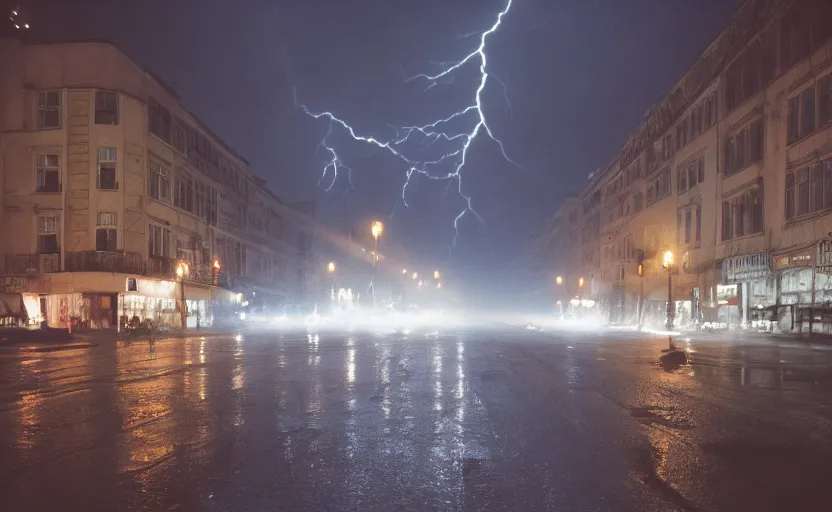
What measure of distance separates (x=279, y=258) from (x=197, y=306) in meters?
23.9

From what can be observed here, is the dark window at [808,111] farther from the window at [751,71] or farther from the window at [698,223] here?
the window at [698,223]

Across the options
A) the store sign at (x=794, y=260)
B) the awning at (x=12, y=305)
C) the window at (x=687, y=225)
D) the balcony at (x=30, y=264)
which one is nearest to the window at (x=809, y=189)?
the store sign at (x=794, y=260)

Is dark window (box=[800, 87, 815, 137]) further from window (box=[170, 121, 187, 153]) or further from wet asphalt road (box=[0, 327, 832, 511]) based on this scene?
window (box=[170, 121, 187, 153])

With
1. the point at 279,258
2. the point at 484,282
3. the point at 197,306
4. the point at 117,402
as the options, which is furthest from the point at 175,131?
the point at 484,282

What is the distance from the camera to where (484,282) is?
154 m

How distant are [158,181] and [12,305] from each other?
10406 mm

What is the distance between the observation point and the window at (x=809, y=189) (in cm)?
2412

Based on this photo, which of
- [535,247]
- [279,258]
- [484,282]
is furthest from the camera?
[484,282]

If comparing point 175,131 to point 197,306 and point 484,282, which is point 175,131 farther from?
point 484,282

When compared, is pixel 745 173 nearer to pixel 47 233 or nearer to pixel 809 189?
pixel 809 189

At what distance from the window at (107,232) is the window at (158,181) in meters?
3.33

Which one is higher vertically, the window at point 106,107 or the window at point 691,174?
the window at point 106,107

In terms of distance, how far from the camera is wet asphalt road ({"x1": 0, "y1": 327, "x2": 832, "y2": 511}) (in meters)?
4.81

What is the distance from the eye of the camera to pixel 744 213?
106 feet
